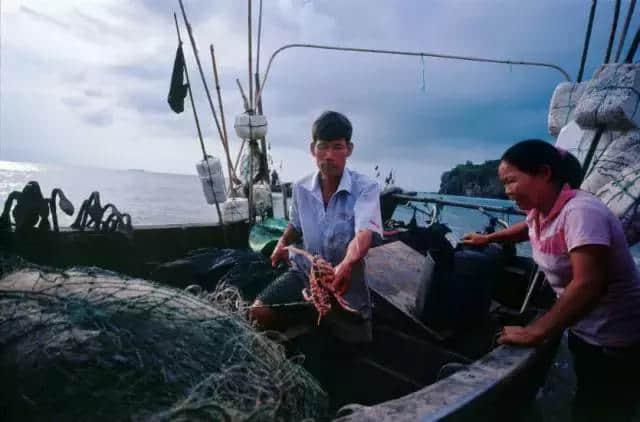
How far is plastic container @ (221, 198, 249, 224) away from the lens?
6.64m

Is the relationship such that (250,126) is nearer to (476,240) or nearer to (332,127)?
(332,127)

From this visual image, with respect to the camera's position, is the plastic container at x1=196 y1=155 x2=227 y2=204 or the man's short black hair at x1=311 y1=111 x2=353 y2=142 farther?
the plastic container at x1=196 y1=155 x2=227 y2=204

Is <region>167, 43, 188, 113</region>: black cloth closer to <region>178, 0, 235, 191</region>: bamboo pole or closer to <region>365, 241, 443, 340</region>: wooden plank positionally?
<region>178, 0, 235, 191</region>: bamboo pole

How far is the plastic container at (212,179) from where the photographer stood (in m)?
6.78

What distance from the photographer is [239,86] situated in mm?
8023

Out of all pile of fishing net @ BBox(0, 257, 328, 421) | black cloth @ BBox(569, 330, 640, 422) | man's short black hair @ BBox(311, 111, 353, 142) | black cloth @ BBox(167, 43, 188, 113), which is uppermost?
black cloth @ BBox(167, 43, 188, 113)

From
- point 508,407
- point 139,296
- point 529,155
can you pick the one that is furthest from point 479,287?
point 139,296

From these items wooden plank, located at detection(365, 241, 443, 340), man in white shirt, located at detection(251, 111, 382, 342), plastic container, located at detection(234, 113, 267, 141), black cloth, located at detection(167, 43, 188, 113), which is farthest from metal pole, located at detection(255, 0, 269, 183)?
man in white shirt, located at detection(251, 111, 382, 342)

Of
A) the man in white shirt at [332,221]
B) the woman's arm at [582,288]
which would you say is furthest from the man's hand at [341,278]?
the woman's arm at [582,288]

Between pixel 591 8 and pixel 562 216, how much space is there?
4.87 m

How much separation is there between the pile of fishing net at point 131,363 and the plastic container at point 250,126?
5.97 m

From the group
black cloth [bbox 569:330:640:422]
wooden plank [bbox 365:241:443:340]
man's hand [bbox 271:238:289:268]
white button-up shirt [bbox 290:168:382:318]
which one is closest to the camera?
black cloth [bbox 569:330:640:422]

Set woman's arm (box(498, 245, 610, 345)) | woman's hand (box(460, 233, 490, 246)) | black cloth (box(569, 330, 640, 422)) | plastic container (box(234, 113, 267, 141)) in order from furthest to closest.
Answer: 1. plastic container (box(234, 113, 267, 141))
2. woman's hand (box(460, 233, 490, 246))
3. black cloth (box(569, 330, 640, 422))
4. woman's arm (box(498, 245, 610, 345))

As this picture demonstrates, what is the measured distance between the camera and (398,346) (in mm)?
3203
